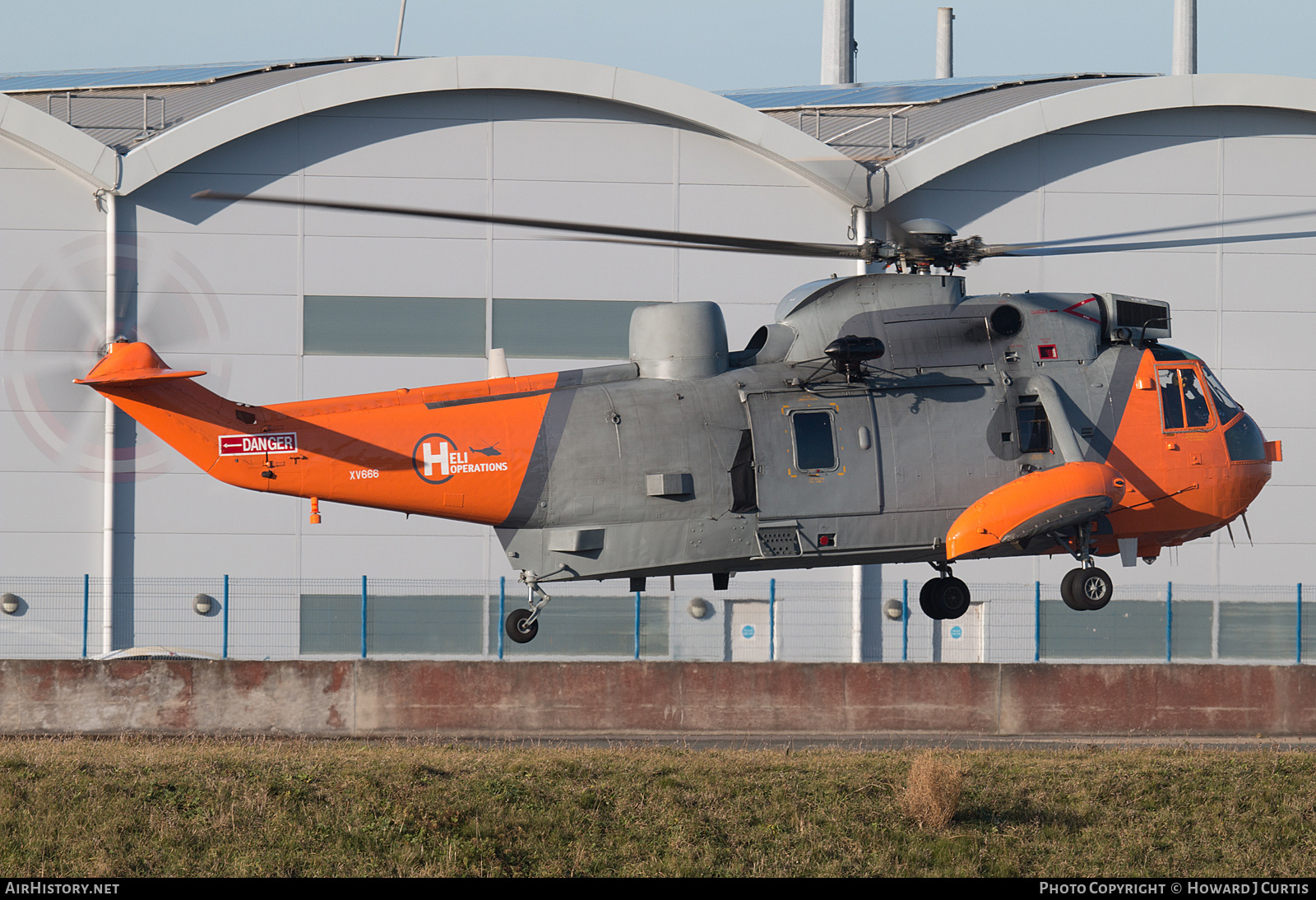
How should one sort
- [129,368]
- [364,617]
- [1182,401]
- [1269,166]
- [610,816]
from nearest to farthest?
[129,368] → [1182,401] → [610,816] → [364,617] → [1269,166]

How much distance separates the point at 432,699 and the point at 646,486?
12155 millimetres

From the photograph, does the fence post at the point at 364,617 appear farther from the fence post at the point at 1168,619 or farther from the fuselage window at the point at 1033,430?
the fence post at the point at 1168,619

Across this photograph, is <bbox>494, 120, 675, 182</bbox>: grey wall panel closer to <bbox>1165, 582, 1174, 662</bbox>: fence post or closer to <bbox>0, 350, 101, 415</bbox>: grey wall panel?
<bbox>0, 350, 101, 415</bbox>: grey wall panel

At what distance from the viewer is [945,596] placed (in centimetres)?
1778

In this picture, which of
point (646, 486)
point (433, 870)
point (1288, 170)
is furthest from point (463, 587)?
point (1288, 170)

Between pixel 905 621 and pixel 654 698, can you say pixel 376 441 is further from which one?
→ pixel 905 621

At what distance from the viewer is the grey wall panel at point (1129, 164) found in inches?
1264

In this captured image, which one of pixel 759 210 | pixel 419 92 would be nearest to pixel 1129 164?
pixel 759 210

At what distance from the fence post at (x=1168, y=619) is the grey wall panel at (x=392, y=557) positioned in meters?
15.2

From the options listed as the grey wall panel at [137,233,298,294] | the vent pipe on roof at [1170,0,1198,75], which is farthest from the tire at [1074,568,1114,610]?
the vent pipe on roof at [1170,0,1198,75]

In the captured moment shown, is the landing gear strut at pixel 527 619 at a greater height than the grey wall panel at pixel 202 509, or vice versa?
the grey wall panel at pixel 202 509

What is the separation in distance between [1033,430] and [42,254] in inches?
914

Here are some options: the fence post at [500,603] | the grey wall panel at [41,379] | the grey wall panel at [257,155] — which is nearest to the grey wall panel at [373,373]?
the grey wall panel at [257,155]

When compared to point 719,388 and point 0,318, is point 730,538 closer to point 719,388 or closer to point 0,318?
point 719,388
